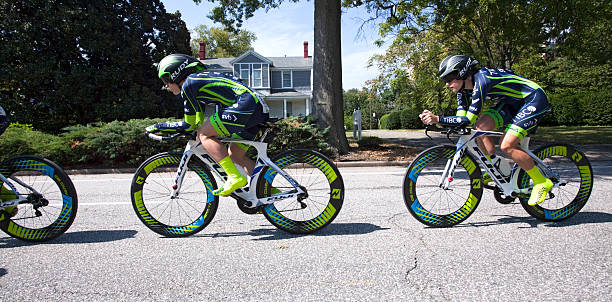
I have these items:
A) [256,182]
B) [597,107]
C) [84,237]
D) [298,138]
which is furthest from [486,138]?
[597,107]

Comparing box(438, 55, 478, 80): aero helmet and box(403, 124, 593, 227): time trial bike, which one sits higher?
box(438, 55, 478, 80): aero helmet

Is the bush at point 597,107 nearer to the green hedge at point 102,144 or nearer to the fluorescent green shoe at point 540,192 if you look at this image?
the green hedge at point 102,144

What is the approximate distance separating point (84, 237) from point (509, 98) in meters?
4.72

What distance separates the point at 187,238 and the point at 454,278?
2.52 metres

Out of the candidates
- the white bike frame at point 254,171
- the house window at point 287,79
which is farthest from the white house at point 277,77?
the white bike frame at point 254,171

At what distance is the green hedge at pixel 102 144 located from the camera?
9.59 metres

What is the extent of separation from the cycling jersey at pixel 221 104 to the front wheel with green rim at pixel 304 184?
1.61 feet

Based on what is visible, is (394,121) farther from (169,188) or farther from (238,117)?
(238,117)

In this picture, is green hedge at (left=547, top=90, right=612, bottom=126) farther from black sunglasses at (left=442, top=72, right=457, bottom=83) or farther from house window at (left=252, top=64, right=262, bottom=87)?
black sunglasses at (left=442, top=72, right=457, bottom=83)

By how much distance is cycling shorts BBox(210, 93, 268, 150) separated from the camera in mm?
3535

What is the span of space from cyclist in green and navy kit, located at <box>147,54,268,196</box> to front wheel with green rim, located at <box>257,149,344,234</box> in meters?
0.32

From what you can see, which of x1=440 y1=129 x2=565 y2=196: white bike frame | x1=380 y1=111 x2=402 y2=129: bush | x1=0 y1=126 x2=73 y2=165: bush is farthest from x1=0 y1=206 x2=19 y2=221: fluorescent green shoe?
x1=380 y1=111 x2=402 y2=129: bush

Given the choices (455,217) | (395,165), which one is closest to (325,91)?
(395,165)

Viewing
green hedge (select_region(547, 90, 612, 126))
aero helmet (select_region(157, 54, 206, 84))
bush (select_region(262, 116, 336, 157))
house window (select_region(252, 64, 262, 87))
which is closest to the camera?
aero helmet (select_region(157, 54, 206, 84))
